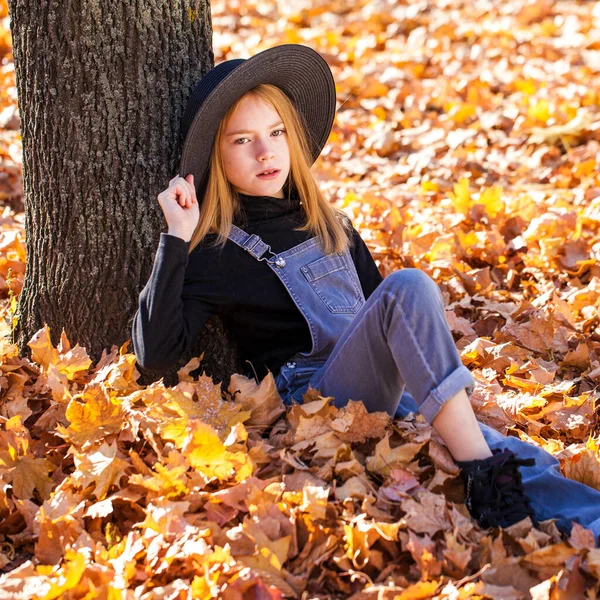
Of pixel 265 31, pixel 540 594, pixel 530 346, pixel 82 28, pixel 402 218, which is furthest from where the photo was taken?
pixel 265 31

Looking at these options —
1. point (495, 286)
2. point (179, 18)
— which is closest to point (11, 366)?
point (179, 18)

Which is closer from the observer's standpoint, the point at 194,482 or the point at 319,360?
the point at 194,482

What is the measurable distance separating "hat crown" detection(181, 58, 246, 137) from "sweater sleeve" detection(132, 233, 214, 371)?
48cm

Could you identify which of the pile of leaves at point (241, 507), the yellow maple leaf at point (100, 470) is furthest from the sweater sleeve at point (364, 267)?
the yellow maple leaf at point (100, 470)

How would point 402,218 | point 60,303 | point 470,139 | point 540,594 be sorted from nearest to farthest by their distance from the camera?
point 540,594
point 60,303
point 402,218
point 470,139

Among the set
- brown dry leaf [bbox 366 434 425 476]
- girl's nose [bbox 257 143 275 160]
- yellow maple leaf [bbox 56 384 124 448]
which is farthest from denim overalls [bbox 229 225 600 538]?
yellow maple leaf [bbox 56 384 124 448]

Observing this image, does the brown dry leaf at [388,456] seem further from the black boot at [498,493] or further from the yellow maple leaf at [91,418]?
the yellow maple leaf at [91,418]

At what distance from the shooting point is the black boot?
210 cm

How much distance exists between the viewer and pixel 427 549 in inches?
76.8

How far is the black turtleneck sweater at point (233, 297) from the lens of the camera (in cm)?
235

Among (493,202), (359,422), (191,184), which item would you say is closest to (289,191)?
(191,184)

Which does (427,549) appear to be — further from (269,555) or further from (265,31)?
(265,31)

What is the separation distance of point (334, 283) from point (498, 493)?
931 mm

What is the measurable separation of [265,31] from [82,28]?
701cm
